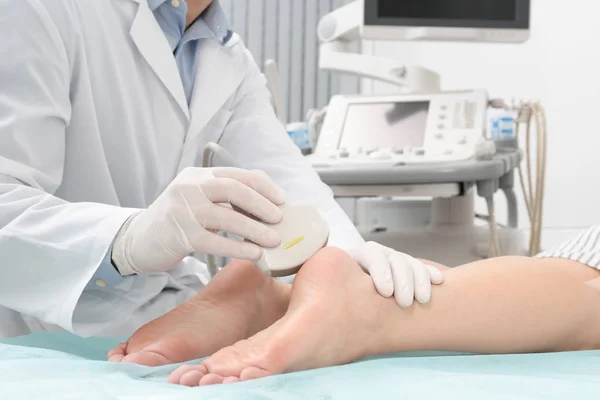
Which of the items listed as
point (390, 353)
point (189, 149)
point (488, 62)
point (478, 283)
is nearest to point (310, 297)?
point (390, 353)

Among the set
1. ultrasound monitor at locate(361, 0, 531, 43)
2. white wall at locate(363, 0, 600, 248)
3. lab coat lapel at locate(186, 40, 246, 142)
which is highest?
ultrasound monitor at locate(361, 0, 531, 43)

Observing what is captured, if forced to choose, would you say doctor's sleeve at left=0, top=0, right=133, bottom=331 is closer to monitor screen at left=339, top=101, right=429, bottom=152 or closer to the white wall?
monitor screen at left=339, top=101, right=429, bottom=152

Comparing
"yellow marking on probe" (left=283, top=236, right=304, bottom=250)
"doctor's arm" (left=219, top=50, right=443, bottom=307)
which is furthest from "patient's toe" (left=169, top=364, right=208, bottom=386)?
"doctor's arm" (left=219, top=50, right=443, bottom=307)

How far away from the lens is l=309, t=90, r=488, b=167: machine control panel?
229 cm

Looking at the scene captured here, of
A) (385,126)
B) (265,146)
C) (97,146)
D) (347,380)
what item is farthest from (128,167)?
(385,126)

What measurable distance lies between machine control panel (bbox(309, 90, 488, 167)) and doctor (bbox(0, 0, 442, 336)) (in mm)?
796

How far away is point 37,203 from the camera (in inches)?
37.4

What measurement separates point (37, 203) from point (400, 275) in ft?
1.64

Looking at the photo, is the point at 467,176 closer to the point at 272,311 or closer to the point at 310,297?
the point at 272,311

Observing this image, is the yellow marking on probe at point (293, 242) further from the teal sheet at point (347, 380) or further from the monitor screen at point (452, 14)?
the monitor screen at point (452, 14)

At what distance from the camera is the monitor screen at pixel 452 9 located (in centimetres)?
250

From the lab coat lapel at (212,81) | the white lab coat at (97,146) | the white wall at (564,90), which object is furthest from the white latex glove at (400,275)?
the white wall at (564,90)

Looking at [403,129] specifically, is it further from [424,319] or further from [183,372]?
[183,372]

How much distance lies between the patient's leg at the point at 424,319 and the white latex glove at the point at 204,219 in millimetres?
84
